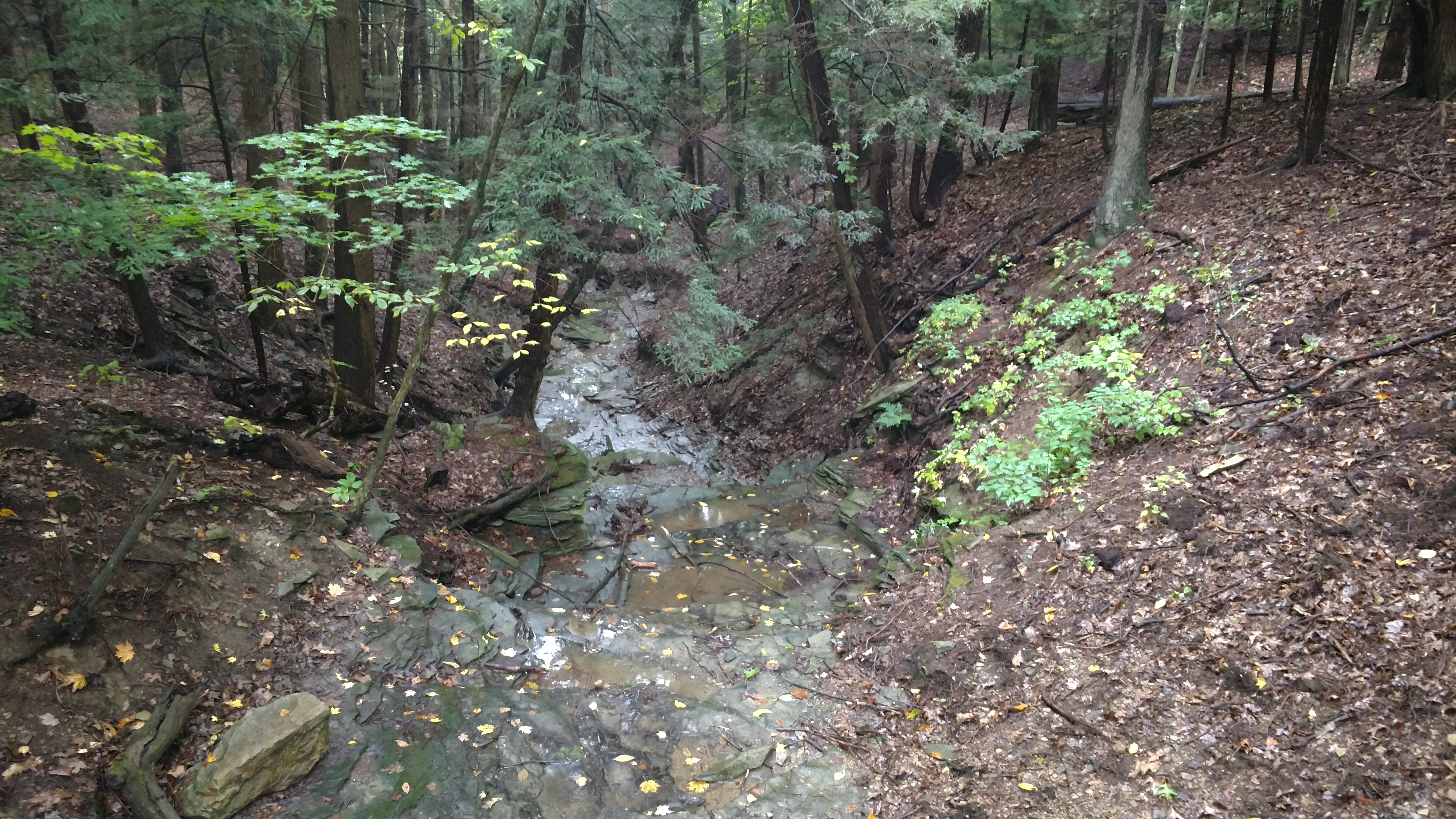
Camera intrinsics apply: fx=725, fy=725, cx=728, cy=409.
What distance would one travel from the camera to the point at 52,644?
4.89 meters

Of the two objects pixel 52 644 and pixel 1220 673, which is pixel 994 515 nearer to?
pixel 1220 673

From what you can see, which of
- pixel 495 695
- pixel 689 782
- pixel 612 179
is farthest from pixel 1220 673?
pixel 612 179

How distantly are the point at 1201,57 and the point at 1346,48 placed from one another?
6201mm

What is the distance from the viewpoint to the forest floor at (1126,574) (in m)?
4.58

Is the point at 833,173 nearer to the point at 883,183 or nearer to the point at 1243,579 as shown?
the point at 883,183

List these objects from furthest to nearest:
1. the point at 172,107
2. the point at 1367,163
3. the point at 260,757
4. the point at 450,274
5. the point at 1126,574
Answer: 1. the point at 172,107
2. the point at 1367,163
3. the point at 450,274
4. the point at 1126,574
5. the point at 260,757

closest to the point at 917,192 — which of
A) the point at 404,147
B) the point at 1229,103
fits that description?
the point at 1229,103

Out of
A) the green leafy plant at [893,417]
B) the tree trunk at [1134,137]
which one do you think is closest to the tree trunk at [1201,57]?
the tree trunk at [1134,137]

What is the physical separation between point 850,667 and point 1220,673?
314cm

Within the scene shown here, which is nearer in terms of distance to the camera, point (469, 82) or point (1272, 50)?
point (1272, 50)

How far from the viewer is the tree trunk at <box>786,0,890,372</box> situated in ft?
41.9

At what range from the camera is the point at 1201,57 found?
71.8 feet

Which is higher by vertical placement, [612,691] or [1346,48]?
[1346,48]

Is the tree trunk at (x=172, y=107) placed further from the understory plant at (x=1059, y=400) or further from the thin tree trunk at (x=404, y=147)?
the understory plant at (x=1059, y=400)
